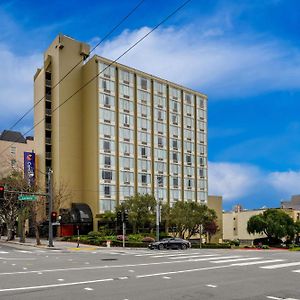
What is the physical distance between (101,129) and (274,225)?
35.6 meters

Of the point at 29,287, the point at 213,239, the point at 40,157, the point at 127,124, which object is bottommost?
the point at 213,239

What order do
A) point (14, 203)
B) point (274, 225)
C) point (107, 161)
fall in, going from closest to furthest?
1. point (14, 203)
2. point (107, 161)
3. point (274, 225)

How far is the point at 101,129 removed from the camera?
71688 millimetres

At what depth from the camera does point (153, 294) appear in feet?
44.5

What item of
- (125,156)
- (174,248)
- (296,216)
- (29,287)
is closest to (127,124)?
(125,156)

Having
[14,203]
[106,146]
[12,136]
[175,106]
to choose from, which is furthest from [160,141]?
[12,136]

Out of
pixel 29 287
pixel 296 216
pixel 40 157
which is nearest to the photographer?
pixel 29 287

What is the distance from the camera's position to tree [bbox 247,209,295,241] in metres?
80.7

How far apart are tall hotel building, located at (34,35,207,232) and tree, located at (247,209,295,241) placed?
15049 mm

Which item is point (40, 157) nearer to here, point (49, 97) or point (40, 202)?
point (49, 97)

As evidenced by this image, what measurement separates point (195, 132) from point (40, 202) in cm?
4086

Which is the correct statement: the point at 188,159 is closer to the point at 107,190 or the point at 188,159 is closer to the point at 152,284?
the point at 107,190

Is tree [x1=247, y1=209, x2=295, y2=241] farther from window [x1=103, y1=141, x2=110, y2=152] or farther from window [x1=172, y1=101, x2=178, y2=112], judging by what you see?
window [x1=103, y1=141, x2=110, y2=152]

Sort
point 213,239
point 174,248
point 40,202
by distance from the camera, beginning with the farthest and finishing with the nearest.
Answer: point 213,239 < point 40,202 < point 174,248
